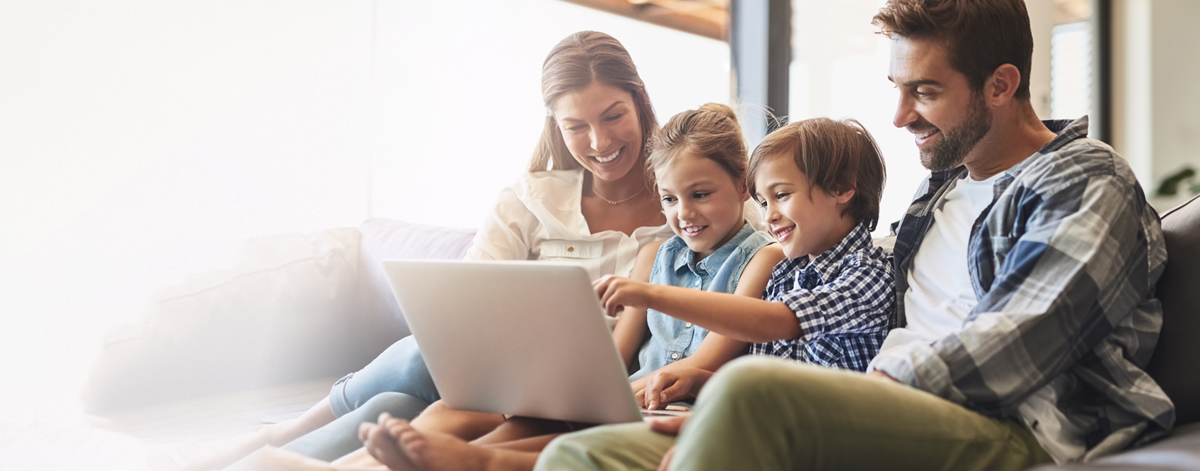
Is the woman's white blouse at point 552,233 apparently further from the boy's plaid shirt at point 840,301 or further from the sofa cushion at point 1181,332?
the sofa cushion at point 1181,332

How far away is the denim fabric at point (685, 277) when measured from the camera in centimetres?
135

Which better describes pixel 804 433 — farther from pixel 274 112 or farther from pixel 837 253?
pixel 274 112

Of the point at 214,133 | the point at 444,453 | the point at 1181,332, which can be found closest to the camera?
the point at 444,453

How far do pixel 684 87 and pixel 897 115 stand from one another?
5.86 feet

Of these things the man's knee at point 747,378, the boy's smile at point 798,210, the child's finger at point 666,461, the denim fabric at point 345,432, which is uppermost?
the boy's smile at point 798,210

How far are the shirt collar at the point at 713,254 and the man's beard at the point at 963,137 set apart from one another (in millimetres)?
351

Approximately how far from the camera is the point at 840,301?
1140 mm

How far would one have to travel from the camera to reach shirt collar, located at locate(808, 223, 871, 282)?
1218 millimetres

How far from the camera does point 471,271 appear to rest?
3.07 ft

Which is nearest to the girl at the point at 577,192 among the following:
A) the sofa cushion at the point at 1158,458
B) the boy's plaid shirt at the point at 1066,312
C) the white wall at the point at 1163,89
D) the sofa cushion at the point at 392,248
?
the sofa cushion at the point at 392,248

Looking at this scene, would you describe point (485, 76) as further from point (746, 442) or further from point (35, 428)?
point (746, 442)

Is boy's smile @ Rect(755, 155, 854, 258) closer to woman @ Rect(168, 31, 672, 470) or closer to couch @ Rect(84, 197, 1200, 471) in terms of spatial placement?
woman @ Rect(168, 31, 672, 470)

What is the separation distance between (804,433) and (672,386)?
0.41m

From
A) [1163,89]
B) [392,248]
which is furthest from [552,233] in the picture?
[1163,89]
